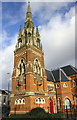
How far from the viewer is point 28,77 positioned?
90.5 feet

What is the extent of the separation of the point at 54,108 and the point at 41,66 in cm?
1199

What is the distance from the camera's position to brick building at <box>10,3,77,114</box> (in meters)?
27.4

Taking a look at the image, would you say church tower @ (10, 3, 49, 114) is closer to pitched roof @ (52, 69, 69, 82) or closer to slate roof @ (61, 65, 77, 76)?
pitched roof @ (52, 69, 69, 82)

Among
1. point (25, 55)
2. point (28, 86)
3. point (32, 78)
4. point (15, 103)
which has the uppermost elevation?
point (25, 55)

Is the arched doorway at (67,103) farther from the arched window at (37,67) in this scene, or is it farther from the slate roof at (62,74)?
the arched window at (37,67)

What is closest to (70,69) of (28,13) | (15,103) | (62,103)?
(62,103)

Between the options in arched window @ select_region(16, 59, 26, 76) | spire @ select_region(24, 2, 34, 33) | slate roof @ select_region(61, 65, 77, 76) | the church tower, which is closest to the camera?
the church tower

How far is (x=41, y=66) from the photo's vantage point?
32.7m

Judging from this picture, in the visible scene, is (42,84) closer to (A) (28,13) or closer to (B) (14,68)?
(B) (14,68)

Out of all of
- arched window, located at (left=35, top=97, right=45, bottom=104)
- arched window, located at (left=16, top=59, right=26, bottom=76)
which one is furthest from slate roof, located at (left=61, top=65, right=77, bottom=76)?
arched window, located at (left=16, top=59, right=26, bottom=76)

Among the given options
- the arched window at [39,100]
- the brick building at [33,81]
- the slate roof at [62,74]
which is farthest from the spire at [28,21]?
the arched window at [39,100]

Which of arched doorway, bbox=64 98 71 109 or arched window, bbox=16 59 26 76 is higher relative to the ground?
arched window, bbox=16 59 26 76

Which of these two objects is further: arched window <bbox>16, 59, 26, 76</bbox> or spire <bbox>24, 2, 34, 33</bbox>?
spire <bbox>24, 2, 34, 33</bbox>

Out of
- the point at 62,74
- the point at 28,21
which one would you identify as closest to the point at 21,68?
the point at 62,74
